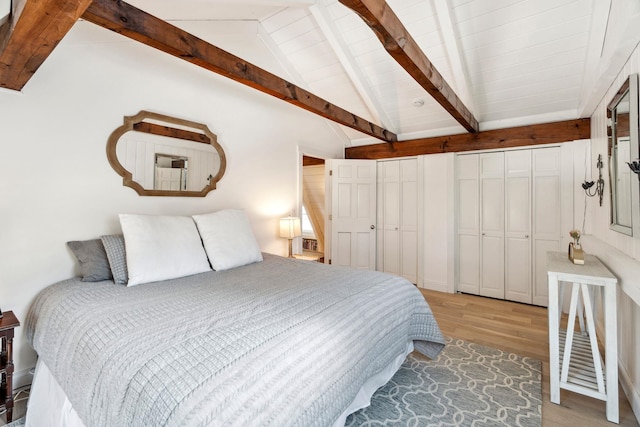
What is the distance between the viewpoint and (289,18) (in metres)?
3.14

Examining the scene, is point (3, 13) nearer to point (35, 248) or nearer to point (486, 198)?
point (35, 248)

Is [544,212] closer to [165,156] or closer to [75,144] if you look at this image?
[165,156]

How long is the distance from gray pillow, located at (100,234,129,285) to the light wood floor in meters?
2.69

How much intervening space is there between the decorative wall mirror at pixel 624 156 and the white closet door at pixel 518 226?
1398 mm

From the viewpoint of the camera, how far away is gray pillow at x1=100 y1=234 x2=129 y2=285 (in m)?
2.01

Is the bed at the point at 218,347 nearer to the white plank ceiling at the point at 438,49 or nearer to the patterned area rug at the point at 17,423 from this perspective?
the patterned area rug at the point at 17,423

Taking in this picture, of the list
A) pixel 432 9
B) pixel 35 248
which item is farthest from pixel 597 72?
pixel 35 248

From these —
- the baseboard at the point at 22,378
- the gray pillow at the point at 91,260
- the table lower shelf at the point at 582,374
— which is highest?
Result: the gray pillow at the point at 91,260

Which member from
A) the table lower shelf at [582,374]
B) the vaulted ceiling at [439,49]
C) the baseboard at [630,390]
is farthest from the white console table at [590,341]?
the vaulted ceiling at [439,49]

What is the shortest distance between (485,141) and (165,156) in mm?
3729

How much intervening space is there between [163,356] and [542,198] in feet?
13.5

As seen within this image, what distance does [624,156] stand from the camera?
1958 millimetres

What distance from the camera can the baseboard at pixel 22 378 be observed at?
1950 millimetres

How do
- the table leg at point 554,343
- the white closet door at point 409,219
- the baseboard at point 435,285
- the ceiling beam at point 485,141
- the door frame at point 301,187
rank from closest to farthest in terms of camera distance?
the table leg at point 554,343 → the ceiling beam at point 485,141 → the door frame at point 301,187 → the baseboard at point 435,285 → the white closet door at point 409,219
